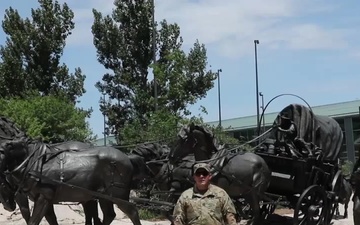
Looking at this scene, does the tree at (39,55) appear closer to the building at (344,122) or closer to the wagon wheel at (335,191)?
the building at (344,122)

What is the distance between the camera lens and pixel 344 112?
158ft

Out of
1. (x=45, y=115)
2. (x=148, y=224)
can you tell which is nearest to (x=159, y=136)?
(x=148, y=224)

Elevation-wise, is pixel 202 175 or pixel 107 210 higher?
pixel 202 175

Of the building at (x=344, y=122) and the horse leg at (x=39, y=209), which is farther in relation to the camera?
the building at (x=344, y=122)

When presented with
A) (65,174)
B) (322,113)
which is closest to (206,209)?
(65,174)

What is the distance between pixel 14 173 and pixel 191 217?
240 inches

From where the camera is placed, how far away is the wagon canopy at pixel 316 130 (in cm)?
1375

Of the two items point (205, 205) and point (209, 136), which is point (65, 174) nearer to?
point (209, 136)

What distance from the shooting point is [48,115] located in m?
31.1

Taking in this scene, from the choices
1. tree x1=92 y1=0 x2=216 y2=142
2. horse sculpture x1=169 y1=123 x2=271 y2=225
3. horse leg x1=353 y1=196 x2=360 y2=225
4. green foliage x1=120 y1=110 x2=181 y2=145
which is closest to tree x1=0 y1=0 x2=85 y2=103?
tree x1=92 y1=0 x2=216 y2=142

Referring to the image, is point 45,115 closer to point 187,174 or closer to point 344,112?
point 187,174

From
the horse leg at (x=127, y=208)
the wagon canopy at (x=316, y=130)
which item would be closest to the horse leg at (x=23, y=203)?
the horse leg at (x=127, y=208)

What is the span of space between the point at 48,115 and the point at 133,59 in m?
5.18

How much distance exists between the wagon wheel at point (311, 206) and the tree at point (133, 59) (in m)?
18.0
